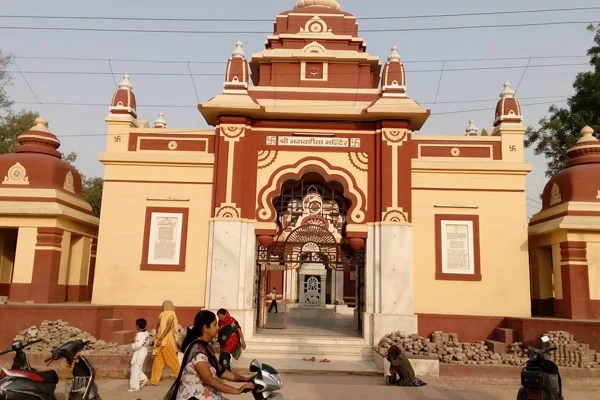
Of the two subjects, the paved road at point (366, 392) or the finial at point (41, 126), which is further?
the finial at point (41, 126)

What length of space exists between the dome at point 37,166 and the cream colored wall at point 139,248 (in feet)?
4.77

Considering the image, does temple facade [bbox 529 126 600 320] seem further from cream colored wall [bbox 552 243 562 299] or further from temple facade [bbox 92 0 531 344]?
temple facade [bbox 92 0 531 344]

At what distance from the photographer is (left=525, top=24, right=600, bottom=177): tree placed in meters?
17.9

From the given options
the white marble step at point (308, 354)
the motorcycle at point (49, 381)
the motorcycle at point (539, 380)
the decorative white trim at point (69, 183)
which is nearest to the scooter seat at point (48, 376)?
the motorcycle at point (49, 381)

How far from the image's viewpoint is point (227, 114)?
478 inches

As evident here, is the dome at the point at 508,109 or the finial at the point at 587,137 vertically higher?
the dome at the point at 508,109

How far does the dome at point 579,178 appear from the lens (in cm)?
1170

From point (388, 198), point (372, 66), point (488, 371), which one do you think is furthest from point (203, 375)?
point (372, 66)

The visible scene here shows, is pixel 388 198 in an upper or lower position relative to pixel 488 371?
upper

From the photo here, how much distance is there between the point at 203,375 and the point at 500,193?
10.3 meters

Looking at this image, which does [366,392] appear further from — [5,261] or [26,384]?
[5,261]

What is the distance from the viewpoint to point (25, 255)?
11469mm

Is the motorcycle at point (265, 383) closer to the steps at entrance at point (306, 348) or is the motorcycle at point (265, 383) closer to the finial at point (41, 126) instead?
the steps at entrance at point (306, 348)

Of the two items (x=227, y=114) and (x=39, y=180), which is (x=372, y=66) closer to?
(x=227, y=114)
